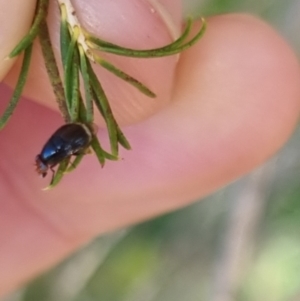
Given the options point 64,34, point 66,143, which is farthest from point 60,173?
point 64,34

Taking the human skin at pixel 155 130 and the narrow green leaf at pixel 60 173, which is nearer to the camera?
the narrow green leaf at pixel 60 173

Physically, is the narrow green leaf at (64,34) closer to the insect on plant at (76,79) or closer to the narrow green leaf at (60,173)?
the insect on plant at (76,79)

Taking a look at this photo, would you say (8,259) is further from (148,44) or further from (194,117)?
(148,44)

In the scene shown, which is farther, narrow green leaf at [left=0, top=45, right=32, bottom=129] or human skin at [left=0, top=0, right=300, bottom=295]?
human skin at [left=0, top=0, right=300, bottom=295]

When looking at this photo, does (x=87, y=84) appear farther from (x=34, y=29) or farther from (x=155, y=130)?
(x=155, y=130)

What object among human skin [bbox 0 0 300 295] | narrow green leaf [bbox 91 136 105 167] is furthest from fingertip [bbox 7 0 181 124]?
narrow green leaf [bbox 91 136 105 167]

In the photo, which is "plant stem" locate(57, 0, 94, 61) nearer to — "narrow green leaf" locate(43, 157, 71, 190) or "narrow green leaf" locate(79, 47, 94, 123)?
"narrow green leaf" locate(79, 47, 94, 123)

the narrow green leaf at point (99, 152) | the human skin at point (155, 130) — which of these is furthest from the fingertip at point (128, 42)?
the narrow green leaf at point (99, 152)

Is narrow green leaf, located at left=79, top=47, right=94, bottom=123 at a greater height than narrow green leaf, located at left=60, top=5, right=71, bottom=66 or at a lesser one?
lesser
